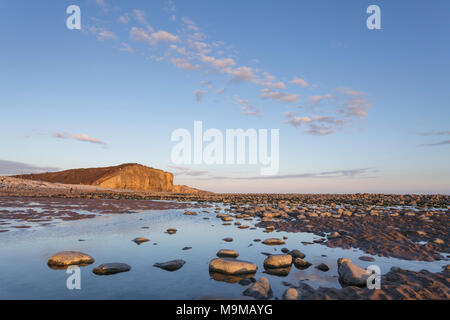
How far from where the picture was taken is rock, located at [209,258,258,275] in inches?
264

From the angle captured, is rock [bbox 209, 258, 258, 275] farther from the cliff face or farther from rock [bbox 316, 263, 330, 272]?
the cliff face

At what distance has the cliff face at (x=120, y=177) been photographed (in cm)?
13300

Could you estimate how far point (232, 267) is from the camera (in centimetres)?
674

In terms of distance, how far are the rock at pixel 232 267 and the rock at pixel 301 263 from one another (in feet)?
4.98

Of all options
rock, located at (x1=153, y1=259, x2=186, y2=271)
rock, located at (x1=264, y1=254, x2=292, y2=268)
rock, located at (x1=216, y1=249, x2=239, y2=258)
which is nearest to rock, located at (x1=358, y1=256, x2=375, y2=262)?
rock, located at (x1=264, y1=254, x2=292, y2=268)

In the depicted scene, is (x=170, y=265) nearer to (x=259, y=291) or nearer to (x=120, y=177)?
(x=259, y=291)

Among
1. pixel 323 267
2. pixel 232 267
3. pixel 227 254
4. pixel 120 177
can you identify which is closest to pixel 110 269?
pixel 232 267

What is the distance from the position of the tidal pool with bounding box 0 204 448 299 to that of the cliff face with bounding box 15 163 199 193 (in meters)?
129

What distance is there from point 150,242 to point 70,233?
176 inches

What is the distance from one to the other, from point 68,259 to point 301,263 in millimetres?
7187

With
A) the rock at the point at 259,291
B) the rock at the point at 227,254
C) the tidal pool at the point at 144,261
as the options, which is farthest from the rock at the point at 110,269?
the rock at the point at 259,291

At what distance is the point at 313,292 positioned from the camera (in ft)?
17.4
